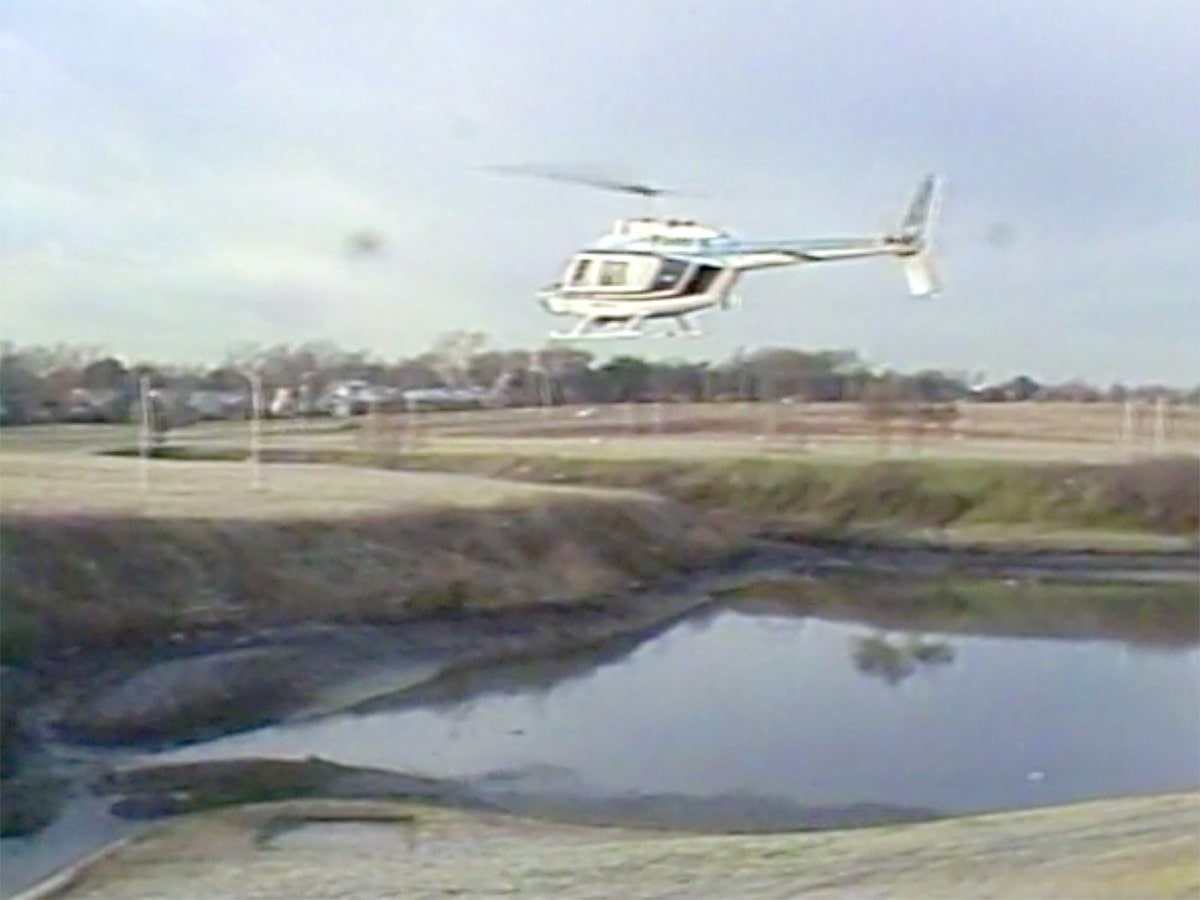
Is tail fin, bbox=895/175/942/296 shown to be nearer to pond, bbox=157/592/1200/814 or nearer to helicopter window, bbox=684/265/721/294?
helicopter window, bbox=684/265/721/294

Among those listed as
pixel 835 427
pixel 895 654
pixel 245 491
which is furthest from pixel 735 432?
pixel 245 491

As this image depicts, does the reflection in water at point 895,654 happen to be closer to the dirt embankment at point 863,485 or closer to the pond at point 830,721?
the pond at point 830,721

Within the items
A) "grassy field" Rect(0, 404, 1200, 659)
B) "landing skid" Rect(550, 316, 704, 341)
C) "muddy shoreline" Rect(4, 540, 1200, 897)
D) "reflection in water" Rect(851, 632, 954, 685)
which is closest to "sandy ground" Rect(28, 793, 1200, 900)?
"muddy shoreline" Rect(4, 540, 1200, 897)

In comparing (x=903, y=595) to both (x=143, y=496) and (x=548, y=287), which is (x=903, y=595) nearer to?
(x=548, y=287)

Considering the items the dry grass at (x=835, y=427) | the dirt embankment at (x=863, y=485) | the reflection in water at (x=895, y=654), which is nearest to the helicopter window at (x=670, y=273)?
the dry grass at (x=835, y=427)

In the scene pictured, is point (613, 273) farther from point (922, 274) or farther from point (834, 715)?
point (834, 715)
